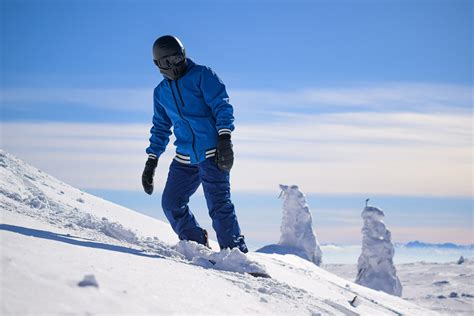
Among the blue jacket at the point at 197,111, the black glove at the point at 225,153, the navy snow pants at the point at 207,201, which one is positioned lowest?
the navy snow pants at the point at 207,201

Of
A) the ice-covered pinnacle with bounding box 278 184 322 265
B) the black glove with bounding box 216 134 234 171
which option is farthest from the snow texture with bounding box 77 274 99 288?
the ice-covered pinnacle with bounding box 278 184 322 265

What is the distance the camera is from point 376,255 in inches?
1598

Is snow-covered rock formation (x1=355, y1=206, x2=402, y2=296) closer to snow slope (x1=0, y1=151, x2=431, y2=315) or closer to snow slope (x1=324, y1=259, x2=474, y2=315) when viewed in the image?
snow slope (x1=324, y1=259, x2=474, y2=315)

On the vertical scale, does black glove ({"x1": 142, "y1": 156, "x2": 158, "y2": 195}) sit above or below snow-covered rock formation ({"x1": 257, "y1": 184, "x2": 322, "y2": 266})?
below

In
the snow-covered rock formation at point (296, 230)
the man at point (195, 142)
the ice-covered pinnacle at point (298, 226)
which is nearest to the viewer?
the man at point (195, 142)

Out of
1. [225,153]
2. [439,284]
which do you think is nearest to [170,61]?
[225,153]

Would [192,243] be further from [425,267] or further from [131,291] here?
[425,267]

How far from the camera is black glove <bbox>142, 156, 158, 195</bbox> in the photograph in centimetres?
536

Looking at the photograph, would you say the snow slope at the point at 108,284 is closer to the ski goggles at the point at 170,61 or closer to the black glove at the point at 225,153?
the black glove at the point at 225,153

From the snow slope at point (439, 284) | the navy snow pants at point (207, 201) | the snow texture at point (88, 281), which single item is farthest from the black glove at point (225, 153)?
the snow slope at point (439, 284)

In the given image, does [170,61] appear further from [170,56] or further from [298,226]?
[298,226]

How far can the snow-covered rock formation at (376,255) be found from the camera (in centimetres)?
4012

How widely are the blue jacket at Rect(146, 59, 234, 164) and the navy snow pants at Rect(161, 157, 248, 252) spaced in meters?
0.14

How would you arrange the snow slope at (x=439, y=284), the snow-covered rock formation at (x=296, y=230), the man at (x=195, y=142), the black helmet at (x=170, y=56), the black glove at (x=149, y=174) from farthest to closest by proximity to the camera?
the snow slope at (x=439, y=284) < the snow-covered rock formation at (x=296, y=230) < the black glove at (x=149, y=174) < the black helmet at (x=170, y=56) < the man at (x=195, y=142)
